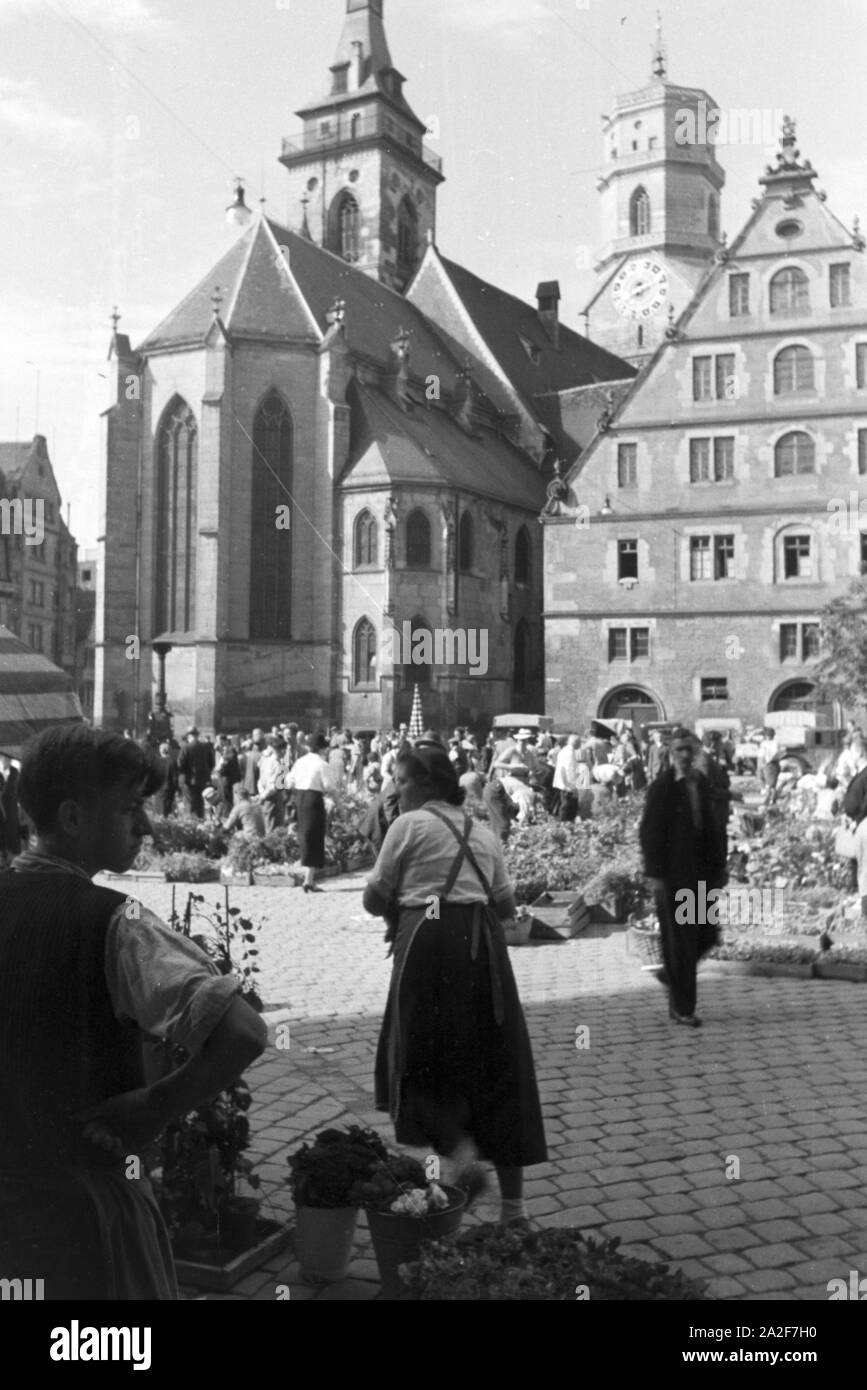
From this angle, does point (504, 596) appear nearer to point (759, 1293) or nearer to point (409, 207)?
point (409, 207)

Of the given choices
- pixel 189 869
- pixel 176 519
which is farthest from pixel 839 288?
pixel 189 869

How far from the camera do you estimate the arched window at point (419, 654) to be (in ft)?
135

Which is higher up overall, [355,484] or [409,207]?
[409,207]

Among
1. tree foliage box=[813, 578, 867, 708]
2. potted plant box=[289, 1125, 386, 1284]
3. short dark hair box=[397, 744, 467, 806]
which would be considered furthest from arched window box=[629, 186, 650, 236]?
potted plant box=[289, 1125, 386, 1284]

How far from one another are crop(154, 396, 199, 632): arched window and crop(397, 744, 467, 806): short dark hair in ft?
124

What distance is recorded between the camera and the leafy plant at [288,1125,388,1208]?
425cm

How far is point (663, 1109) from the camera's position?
6.30m

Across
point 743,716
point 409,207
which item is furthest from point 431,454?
point 409,207

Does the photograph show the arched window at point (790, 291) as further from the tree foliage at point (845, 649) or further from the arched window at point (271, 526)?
the arched window at point (271, 526)

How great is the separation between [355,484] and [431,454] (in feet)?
11.8

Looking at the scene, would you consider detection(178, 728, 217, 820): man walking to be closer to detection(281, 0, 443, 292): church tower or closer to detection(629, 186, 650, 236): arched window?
detection(281, 0, 443, 292): church tower

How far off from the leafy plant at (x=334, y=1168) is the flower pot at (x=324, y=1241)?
29mm

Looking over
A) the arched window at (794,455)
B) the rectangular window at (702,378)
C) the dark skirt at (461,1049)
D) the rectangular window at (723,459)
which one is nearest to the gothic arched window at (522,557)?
the rectangular window at (723,459)

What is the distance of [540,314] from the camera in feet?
203
